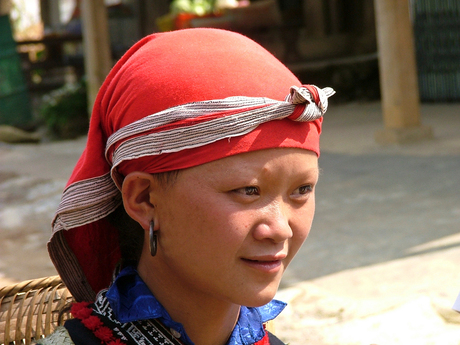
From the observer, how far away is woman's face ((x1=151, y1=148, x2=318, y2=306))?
1259mm

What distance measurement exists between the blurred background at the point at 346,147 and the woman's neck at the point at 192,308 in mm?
1422

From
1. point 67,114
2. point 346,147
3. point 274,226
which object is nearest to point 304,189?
point 274,226

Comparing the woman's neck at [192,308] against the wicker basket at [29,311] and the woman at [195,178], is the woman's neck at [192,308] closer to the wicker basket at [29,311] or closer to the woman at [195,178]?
the woman at [195,178]

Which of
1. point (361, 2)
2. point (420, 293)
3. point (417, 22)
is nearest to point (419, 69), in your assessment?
point (417, 22)

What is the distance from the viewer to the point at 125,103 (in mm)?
1344

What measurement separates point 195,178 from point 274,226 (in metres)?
0.18

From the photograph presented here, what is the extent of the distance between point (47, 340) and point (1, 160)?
25.6ft

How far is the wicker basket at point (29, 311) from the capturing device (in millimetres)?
1714

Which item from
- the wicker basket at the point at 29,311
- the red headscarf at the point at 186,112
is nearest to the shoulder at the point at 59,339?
the red headscarf at the point at 186,112

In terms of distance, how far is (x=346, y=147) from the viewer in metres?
7.41

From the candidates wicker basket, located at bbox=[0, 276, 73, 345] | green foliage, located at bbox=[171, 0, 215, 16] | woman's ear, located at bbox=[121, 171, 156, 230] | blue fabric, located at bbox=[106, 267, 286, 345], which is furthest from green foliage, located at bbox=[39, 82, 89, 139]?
woman's ear, located at bbox=[121, 171, 156, 230]

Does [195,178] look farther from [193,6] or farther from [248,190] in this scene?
[193,6]

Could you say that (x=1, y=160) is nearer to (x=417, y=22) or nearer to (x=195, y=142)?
(x=417, y=22)

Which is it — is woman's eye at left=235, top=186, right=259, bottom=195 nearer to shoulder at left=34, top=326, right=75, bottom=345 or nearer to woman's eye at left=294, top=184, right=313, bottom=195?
woman's eye at left=294, top=184, right=313, bottom=195
